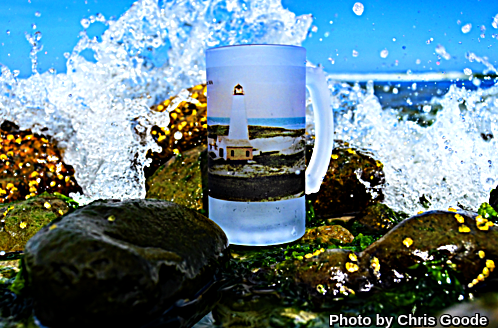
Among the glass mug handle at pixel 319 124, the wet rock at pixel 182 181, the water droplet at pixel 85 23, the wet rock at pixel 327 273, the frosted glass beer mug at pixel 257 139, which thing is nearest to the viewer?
the wet rock at pixel 327 273

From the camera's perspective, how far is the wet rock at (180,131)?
9.90 ft

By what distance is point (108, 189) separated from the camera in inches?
120

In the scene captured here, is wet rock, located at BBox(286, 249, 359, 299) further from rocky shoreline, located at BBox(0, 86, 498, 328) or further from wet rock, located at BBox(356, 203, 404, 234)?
wet rock, located at BBox(356, 203, 404, 234)

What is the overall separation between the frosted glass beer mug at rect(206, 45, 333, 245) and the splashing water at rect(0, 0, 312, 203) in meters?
1.07

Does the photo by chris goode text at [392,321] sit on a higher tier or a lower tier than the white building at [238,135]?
lower

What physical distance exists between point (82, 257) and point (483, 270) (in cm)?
135

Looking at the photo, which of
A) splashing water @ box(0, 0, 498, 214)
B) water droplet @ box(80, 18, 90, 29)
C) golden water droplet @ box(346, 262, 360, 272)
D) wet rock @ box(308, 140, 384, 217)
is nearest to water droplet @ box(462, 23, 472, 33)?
splashing water @ box(0, 0, 498, 214)

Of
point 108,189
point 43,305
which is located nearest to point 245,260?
point 43,305

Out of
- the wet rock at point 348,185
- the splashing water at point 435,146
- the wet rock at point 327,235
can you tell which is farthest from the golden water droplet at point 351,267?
the splashing water at point 435,146

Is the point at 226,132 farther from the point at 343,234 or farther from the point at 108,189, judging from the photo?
the point at 108,189

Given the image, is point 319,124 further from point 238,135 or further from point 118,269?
point 118,269

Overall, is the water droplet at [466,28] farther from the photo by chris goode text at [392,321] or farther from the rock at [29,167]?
the rock at [29,167]

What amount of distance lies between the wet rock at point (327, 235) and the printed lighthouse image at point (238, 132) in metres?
0.57

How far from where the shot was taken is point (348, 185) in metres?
2.75
